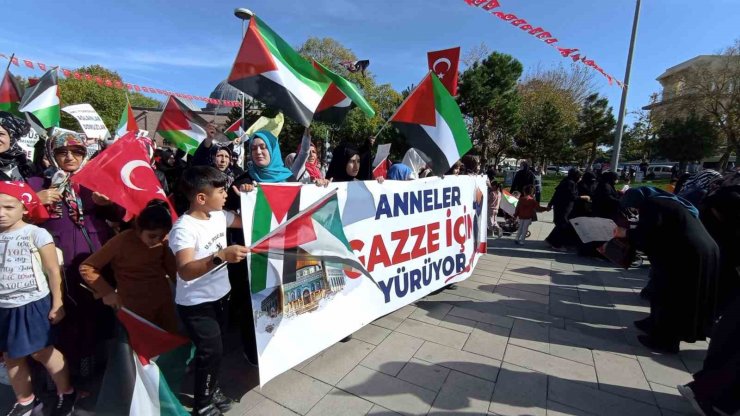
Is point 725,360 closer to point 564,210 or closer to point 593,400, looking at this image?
point 593,400

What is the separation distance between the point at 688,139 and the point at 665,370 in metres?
39.4

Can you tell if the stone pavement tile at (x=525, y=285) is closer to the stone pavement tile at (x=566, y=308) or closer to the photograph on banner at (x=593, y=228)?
the stone pavement tile at (x=566, y=308)

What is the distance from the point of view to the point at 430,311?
3.75m

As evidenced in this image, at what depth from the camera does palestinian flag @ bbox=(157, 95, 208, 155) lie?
15.8 ft

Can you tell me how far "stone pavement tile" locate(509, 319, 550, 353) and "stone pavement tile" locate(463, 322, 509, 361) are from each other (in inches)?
3.4

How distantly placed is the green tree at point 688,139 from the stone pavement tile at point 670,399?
38.9 m

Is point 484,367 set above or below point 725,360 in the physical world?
below

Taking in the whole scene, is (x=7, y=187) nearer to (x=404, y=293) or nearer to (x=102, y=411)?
(x=102, y=411)

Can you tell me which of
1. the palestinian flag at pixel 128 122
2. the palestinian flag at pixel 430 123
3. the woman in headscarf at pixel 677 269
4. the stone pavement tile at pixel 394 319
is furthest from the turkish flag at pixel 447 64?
the palestinian flag at pixel 128 122

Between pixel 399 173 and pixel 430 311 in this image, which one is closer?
pixel 430 311

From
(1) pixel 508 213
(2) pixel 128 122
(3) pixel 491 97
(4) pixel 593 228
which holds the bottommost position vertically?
(1) pixel 508 213

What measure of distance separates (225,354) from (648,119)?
4768 centimetres

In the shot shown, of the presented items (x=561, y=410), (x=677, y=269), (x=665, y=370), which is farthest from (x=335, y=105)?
(x=665, y=370)

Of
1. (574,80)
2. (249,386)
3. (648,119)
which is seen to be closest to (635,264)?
(249,386)
